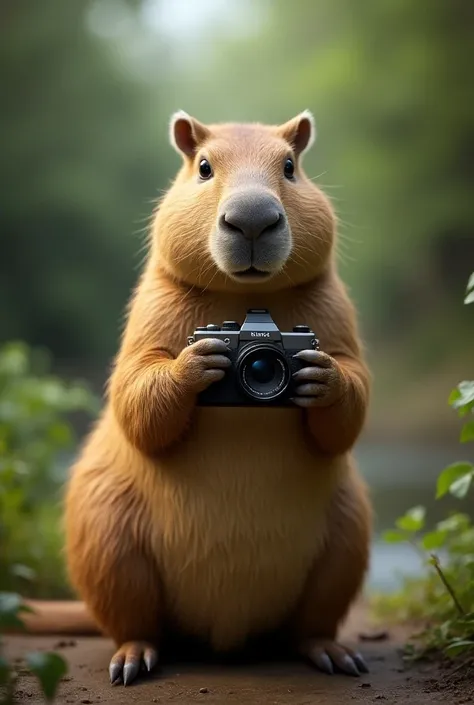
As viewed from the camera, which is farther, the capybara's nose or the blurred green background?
the blurred green background

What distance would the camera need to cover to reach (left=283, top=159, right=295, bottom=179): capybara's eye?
2355 millimetres

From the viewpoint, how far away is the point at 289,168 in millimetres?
2369

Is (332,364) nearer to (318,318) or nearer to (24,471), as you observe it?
(318,318)

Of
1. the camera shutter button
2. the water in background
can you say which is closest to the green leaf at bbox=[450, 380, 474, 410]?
the camera shutter button

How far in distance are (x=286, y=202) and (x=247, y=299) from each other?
245 mm

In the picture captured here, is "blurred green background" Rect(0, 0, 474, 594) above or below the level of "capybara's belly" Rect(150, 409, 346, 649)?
above

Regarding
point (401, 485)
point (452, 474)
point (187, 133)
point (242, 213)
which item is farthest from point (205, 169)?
point (401, 485)

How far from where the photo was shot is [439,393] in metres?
4.94

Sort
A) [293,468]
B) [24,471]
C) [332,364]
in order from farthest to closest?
[24,471]
[293,468]
[332,364]

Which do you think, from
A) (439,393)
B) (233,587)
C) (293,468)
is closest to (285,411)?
(293,468)

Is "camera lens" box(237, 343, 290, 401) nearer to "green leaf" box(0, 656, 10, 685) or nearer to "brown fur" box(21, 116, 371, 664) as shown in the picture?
"brown fur" box(21, 116, 371, 664)

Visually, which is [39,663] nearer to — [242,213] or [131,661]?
[131,661]

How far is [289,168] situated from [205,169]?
0.20m

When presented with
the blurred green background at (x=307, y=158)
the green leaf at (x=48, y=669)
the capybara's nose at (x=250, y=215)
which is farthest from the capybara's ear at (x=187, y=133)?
the blurred green background at (x=307, y=158)
